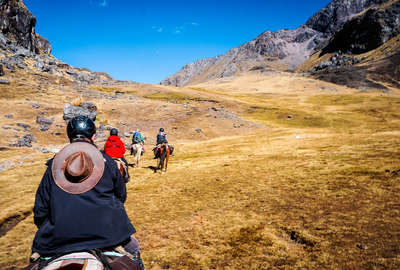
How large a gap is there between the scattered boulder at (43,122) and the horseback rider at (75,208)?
35.0m

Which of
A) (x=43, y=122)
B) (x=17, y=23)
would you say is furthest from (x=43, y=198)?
(x=17, y=23)

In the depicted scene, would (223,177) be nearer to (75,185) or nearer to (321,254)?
(321,254)

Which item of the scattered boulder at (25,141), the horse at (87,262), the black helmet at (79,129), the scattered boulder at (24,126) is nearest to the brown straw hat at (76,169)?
the black helmet at (79,129)

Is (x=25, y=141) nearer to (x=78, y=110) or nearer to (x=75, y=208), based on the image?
(x=78, y=110)

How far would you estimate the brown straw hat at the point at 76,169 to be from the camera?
10.5 ft

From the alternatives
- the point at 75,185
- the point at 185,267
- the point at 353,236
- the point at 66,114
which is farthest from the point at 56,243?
the point at 66,114

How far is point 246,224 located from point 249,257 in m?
1.96

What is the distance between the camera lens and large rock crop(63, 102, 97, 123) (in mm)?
35375

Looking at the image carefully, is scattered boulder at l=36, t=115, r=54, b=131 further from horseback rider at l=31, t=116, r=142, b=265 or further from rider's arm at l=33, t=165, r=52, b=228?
horseback rider at l=31, t=116, r=142, b=265

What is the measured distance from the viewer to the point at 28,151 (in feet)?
80.5

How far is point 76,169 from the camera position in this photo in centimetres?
320

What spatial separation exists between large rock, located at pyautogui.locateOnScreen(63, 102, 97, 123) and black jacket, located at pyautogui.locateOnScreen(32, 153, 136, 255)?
35.7m

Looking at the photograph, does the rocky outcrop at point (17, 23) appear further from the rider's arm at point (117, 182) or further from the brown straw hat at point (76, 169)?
the brown straw hat at point (76, 169)

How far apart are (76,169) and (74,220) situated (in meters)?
0.73
